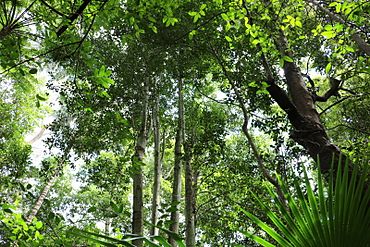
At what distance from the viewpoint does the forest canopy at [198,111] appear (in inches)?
A: 53.6

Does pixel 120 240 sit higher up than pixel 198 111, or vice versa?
pixel 198 111

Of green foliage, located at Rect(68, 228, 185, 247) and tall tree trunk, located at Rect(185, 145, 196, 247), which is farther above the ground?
tall tree trunk, located at Rect(185, 145, 196, 247)

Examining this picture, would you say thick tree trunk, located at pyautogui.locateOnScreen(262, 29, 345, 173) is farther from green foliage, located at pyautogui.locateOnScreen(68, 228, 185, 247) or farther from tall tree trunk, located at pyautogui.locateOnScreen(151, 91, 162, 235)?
tall tree trunk, located at pyautogui.locateOnScreen(151, 91, 162, 235)

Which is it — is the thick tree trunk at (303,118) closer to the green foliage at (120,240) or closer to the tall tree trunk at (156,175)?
the green foliage at (120,240)

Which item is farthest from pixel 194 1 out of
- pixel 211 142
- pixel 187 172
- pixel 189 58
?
pixel 187 172

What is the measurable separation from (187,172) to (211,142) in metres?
0.75

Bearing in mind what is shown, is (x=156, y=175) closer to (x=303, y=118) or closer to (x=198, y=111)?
(x=198, y=111)

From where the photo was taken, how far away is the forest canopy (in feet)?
4.47

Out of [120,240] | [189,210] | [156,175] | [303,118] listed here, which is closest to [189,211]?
[189,210]

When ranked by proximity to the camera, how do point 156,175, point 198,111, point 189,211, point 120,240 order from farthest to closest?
point 198,111, point 156,175, point 189,211, point 120,240

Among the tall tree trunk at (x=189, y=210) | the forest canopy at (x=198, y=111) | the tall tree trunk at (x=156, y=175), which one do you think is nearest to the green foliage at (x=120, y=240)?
the forest canopy at (x=198, y=111)

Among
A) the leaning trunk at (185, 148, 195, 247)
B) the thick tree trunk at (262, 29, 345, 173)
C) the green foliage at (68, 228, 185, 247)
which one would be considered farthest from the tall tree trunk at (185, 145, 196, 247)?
the green foliage at (68, 228, 185, 247)

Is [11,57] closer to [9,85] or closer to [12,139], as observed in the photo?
[12,139]

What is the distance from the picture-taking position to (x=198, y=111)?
860cm
